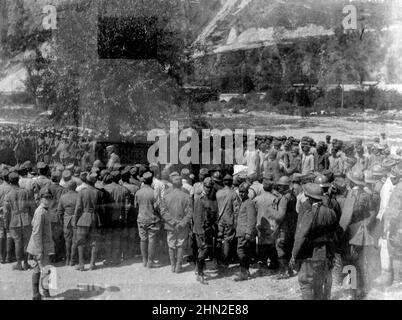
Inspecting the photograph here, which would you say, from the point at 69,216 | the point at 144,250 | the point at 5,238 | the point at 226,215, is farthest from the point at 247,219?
the point at 5,238

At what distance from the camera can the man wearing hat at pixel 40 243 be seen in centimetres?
637

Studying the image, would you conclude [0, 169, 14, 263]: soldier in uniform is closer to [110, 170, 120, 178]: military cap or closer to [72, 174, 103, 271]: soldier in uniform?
[72, 174, 103, 271]: soldier in uniform

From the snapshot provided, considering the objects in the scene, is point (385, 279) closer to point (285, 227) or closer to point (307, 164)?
point (285, 227)

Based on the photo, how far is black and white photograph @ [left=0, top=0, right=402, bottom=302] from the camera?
6.64 metres

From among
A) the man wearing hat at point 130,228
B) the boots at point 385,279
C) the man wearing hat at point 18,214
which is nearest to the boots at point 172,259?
the man wearing hat at point 130,228

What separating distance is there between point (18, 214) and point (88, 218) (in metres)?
1.06

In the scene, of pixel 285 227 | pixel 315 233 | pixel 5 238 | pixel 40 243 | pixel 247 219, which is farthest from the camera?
pixel 5 238

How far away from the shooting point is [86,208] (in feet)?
24.7

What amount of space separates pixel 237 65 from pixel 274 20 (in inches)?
80.6

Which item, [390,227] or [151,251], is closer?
[390,227]

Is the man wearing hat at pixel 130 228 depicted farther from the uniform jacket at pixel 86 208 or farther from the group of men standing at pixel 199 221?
the uniform jacket at pixel 86 208

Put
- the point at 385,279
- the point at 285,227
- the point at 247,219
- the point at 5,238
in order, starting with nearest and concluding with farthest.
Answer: the point at 385,279 < the point at 247,219 < the point at 285,227 < the point at 5,238
